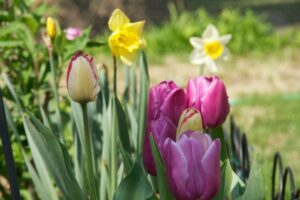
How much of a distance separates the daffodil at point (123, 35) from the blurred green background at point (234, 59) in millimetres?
305

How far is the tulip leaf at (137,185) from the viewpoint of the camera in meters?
1.06

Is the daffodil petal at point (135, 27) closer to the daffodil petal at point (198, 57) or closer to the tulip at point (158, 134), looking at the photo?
the tulip at point (158, 134)

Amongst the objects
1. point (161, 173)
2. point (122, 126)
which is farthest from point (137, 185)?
point (122, 126)

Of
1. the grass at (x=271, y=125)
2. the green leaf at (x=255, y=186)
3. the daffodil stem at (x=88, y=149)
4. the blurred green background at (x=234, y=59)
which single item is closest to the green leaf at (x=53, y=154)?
the daffodil stem at (x=88, y=149)

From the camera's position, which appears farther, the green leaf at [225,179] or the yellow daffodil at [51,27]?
the yellow daffodil at [51,27]

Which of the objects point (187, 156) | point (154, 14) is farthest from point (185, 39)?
point (187, 156)

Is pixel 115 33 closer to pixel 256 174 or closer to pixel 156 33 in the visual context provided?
pixel 256 174

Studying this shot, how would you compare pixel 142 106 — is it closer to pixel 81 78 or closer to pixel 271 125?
pixel 81 78

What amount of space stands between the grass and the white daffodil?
4.45 feet

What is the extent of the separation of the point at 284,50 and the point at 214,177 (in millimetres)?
5815

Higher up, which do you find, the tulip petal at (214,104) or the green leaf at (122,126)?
the tulip petal at (214,104)

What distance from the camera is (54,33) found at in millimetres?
1566

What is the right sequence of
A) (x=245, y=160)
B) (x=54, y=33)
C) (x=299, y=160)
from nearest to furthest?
1. (x=54, y=33)
2. (x=245, y=160)
3. (x=299, y=160)

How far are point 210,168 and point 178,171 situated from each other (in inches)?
1.8
